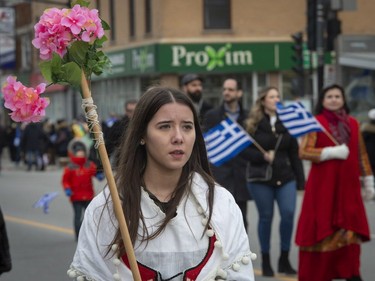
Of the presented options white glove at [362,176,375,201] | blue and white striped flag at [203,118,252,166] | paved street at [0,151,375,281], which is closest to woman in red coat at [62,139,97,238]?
paved street at [0,151,375,281]

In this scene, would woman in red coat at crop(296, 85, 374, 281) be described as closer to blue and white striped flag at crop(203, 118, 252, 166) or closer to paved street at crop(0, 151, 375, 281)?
paved street at crop(0, 151, 375, 281)

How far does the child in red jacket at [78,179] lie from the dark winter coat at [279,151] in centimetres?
303

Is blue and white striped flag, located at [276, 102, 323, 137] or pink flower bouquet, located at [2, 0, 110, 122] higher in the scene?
pink flower bouquet, located at [2, 0, 110, 122]

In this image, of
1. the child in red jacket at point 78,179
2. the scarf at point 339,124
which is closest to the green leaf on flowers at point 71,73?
the scarf at point 339,124

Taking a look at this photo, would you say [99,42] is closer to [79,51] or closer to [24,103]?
[79,51]

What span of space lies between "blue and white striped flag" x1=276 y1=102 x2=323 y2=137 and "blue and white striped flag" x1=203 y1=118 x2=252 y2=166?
395 millimetres

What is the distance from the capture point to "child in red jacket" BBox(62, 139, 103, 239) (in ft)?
41.4

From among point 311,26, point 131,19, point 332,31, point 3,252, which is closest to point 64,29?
point 3,252

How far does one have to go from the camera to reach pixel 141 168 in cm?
402

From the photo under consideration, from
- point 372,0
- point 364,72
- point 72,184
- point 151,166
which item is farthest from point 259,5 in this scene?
point 151,166

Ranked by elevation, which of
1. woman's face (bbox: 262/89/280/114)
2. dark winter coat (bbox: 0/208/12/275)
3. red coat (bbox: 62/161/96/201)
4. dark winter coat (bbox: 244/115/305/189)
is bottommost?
red coat (bbox: 62/161/96/201)

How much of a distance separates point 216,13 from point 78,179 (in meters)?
25.8

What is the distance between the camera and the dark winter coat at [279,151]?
391 inches

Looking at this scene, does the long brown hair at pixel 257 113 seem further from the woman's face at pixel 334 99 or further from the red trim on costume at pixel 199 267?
the red trim on costume at pixel 199 267
